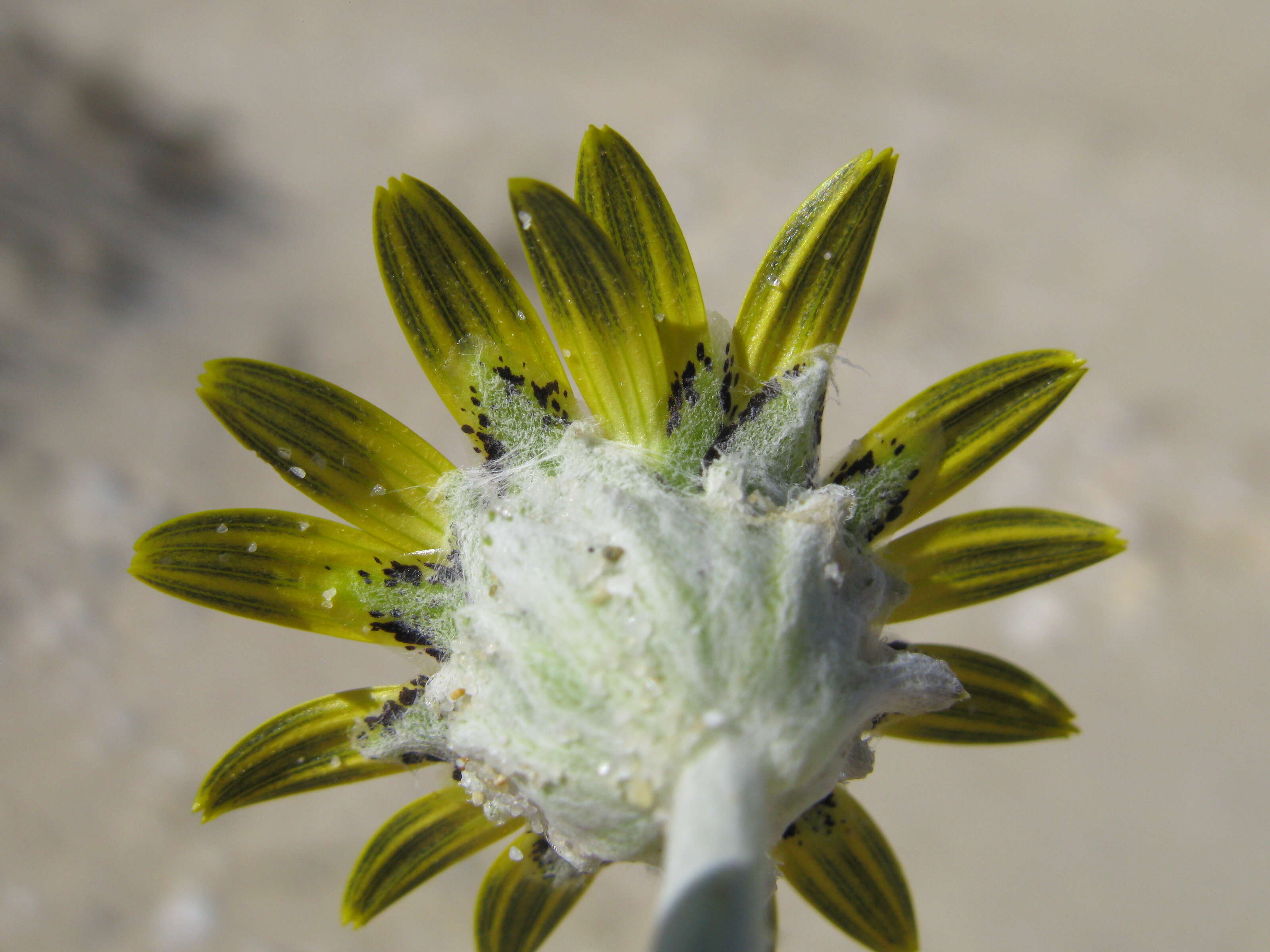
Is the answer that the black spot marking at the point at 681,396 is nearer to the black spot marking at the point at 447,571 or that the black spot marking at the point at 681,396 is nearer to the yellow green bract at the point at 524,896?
the black spot marking at the point at 447,571

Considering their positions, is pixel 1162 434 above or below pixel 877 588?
above

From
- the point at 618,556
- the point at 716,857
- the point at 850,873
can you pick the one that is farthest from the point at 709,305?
the point at 716,857

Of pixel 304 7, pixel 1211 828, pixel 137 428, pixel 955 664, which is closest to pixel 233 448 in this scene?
pixel 137 428

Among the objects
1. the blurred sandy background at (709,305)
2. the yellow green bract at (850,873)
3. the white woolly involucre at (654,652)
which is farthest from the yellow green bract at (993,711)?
the blurred sandy background at (709,305)

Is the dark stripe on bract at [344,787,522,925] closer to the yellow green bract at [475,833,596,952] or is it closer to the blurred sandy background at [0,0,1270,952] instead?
the yellow green bract at [475,833,596,952]

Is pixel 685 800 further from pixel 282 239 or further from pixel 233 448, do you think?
pixel 282 239

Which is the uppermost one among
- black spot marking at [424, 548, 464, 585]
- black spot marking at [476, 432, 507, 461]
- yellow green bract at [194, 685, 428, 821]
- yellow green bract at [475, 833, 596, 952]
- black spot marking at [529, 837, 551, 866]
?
black spot marking at [476, 432, 507, 461]

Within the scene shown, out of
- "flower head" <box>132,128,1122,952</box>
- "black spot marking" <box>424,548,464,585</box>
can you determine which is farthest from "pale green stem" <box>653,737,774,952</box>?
"black spot marking" <box>424,548,464,585</box>

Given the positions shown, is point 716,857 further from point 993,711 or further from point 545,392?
point 993,711
